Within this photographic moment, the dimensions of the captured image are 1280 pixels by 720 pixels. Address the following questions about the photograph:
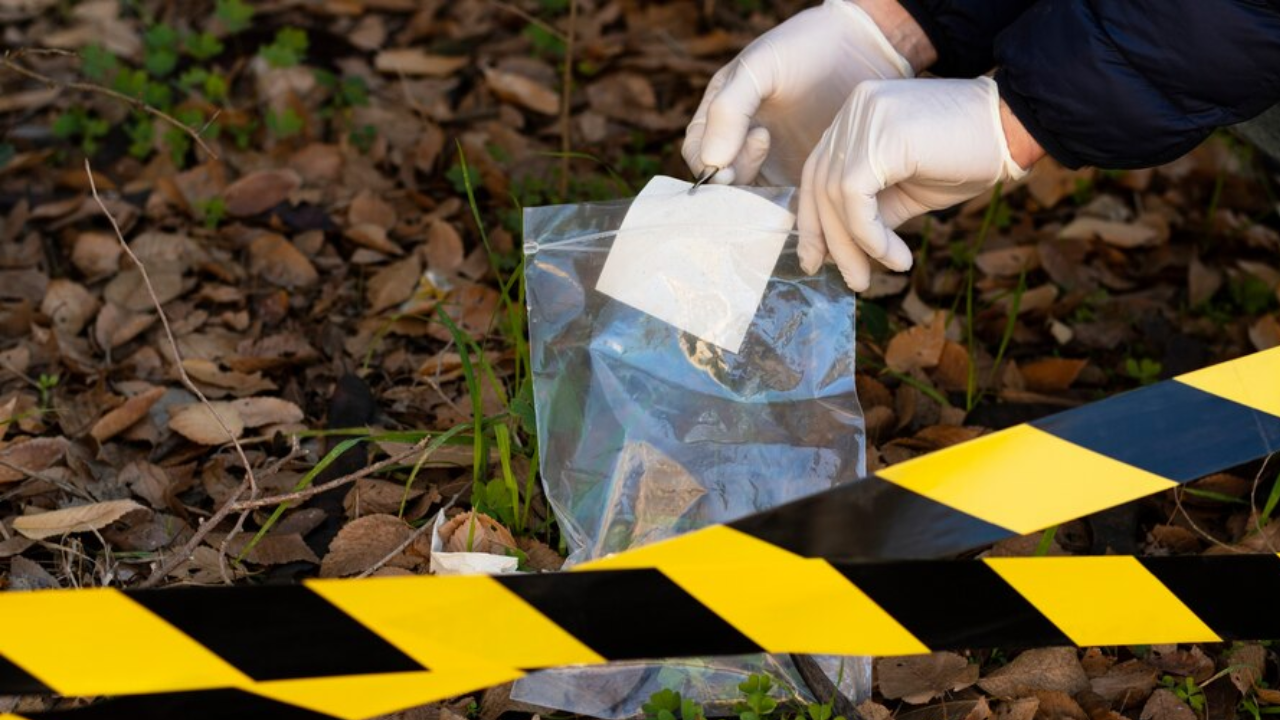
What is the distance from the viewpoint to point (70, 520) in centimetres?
159

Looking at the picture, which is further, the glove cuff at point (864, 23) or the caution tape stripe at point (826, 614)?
the glove cuff at point (864, 23)

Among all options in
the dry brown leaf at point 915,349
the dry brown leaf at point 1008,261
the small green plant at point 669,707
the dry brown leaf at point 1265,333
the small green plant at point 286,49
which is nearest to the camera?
the small green plant at point 669,707

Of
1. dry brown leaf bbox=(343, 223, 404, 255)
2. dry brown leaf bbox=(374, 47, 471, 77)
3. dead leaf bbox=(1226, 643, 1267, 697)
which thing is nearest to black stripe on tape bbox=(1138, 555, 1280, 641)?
dead leaf bbox=(1226, 643, 1267, 697)

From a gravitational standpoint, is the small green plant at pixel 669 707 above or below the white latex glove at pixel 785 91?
below

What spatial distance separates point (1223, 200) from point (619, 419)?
1664 mm

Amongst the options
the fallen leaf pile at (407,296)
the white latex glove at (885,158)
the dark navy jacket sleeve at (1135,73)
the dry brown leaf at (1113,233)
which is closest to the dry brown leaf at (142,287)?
the fallen leaf pile at (407,296)

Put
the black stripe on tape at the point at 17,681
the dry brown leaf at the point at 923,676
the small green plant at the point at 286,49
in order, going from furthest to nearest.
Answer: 1. the small green plant at the point at 286,49
2. the dry brown leaf at the point at 923,676
3. the black stripe on tape at the point at 17,681

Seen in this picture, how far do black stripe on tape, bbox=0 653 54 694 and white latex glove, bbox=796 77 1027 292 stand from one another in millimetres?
968

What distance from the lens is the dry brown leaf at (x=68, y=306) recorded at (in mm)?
2059

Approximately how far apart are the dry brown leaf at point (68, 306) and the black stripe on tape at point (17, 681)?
116 centimetres

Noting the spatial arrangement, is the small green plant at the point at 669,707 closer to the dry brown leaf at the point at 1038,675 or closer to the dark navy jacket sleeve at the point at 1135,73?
the dry brown leaf at the point at 1038,675

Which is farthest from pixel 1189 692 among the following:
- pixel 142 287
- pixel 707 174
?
pixel 142 287

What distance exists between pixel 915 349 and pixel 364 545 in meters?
0.91

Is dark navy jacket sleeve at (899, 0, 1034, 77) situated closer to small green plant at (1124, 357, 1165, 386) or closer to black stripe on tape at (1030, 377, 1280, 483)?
small green plant at (1124, 357, 1165, 386)
